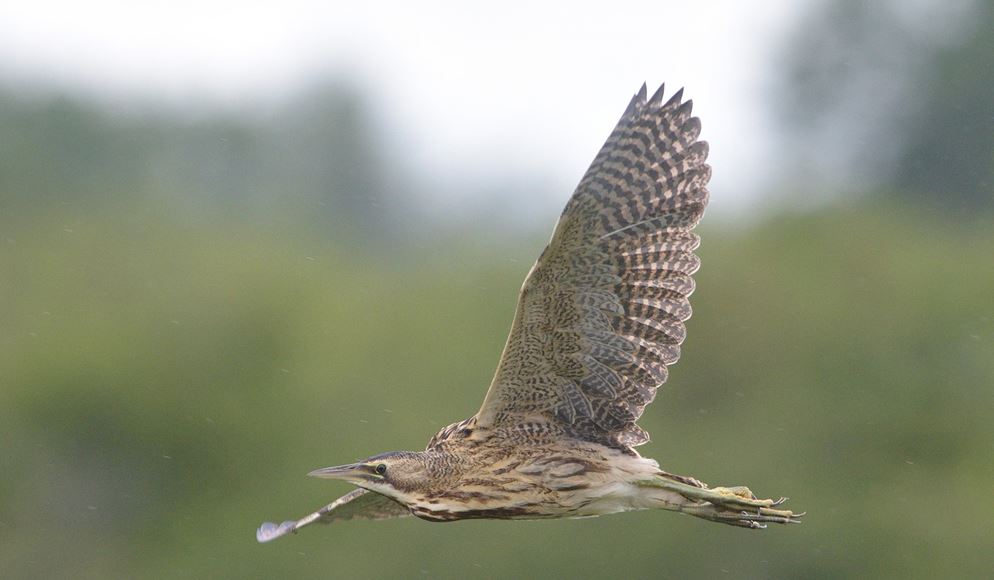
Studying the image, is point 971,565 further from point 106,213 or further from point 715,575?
point 106,213

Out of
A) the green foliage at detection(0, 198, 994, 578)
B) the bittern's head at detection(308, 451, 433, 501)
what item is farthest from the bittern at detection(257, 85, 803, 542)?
the green foliage at detection(0, 198, 994, 578)

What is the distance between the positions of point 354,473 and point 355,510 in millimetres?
1226

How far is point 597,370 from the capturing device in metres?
8.95

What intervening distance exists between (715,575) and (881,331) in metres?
7.03

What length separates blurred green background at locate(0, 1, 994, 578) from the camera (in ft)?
78.8

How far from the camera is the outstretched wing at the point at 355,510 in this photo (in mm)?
9156

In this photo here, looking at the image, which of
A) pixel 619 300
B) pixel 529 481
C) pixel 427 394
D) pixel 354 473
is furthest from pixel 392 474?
pixel 427 394

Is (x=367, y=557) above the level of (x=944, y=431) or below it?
below

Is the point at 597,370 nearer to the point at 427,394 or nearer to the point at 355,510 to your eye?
the point at 355,510

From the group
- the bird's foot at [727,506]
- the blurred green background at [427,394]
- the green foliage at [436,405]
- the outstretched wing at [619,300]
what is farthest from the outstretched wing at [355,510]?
the green foliage at [436,405]

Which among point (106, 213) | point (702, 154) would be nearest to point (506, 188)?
point (106, 213)

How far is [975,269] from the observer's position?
30203mm

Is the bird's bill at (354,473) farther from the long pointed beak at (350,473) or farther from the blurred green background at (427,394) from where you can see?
the blurred green background at (427,394)

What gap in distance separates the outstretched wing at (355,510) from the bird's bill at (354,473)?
661mm
